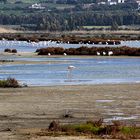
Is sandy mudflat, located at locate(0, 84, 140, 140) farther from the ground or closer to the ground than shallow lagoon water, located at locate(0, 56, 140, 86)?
farther from the ground

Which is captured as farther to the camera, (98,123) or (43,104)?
(43,104)

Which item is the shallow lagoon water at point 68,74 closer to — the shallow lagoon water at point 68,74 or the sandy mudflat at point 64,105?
the shallow lagoon water at point 68,74

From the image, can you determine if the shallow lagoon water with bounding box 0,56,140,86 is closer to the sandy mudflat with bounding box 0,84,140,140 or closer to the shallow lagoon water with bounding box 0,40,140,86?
the shallow lagoon water with bounding box 0,40,140,86

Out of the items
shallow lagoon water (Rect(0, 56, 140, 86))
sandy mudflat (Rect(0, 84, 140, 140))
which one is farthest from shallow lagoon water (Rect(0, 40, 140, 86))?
sandy mudflat (Rect(0, 84, 140, 140))

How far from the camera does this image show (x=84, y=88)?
34719 millimetres

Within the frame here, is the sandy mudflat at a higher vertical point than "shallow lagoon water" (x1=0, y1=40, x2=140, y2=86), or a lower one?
higher

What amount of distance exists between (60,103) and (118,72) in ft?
58.0

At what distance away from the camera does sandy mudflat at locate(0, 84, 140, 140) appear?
23594 millimetres

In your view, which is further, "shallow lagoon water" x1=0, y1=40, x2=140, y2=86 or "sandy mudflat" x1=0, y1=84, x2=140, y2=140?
"shallow lagoon water" x1=0, y1=40, x2=140, y2=86

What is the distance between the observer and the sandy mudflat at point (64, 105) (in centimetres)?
2359

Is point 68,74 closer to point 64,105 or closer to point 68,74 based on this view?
point 68,74

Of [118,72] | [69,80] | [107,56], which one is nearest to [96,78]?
[69,80]

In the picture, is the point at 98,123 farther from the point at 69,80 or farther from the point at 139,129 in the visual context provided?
the point at 69,80

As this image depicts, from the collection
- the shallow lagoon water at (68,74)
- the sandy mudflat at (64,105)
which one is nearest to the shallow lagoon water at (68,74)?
the shallow lagoon water at (68,74)
